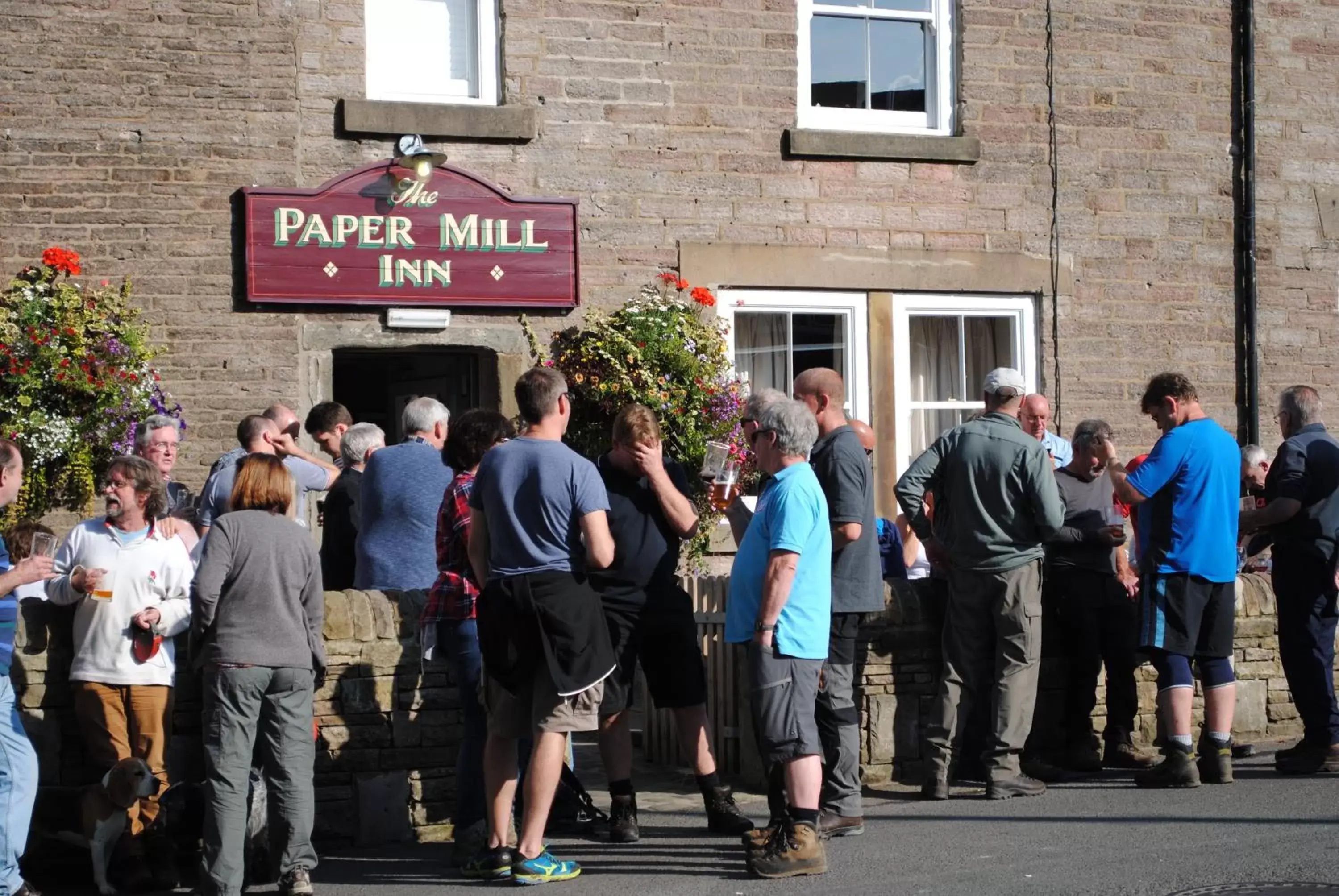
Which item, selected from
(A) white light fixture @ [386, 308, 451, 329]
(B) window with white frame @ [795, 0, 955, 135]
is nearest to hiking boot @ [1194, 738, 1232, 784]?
(A) white light fixture @ [386, 308, 451, 329]

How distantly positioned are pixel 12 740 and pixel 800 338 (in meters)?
7.11

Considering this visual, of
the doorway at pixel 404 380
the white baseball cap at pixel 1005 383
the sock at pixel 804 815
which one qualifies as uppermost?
the doorway at pixel 404 380

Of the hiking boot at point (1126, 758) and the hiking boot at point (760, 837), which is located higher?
the hiking boot at point (760, 837)

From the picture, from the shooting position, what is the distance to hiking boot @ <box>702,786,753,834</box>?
7.21 m

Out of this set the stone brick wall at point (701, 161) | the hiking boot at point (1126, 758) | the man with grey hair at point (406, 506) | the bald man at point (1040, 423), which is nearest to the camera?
the man with grey hair at point (406, 506)

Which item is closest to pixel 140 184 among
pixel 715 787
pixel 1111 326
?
pixel 715 787

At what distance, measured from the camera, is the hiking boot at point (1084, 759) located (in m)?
8.66

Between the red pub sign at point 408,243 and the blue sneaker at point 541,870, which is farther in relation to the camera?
the red pub sign at point 408,243

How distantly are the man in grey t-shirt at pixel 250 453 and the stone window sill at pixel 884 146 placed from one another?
4466 mm

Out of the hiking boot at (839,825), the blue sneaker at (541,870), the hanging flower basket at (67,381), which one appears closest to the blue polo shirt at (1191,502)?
the hiking boot at (839,825)

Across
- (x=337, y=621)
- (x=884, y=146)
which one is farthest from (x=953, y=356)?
(x=337, y=621)

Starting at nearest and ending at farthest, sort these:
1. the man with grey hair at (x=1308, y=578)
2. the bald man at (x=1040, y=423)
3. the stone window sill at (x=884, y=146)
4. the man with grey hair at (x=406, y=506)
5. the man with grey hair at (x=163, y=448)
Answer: the man with grey hair at (x=406, y=506)
the man with grey hair at (x=163, y=448)
the man with grey hair at (x=1308, y=578)
the bald man at (x=1040, y=423)
the stone window sill at (x=884, y=146)

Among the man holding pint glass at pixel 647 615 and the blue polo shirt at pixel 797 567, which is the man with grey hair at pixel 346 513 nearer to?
the man holding pint glass at pixel 647 615

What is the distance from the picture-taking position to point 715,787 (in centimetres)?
725
